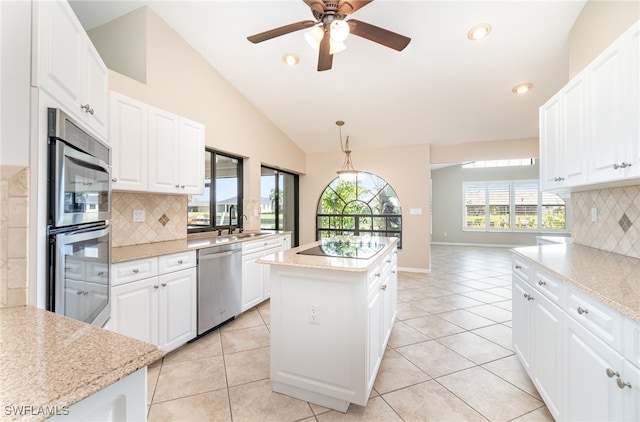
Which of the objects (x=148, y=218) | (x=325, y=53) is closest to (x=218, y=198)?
(x=148, y=218)

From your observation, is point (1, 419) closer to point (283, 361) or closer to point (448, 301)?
point (283, 361)

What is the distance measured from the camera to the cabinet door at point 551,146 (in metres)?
2.15

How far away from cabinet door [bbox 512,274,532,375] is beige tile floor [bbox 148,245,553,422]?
0.64 feet

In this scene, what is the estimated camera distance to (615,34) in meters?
2.05

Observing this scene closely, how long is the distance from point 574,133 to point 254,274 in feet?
10.5

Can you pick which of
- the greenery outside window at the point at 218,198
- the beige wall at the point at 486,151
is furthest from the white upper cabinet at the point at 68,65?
the beige wall at the point at 486,151

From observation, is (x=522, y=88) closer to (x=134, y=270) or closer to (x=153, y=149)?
(x=153, y=149)

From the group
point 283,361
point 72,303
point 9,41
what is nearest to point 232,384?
point 283,361

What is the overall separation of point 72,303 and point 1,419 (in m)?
0.97

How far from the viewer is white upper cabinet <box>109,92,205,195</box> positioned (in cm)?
218

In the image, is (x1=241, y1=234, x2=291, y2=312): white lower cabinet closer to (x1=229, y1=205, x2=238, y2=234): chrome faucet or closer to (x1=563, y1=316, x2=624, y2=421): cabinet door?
(x1=229, y1=205, x2=238, y2=234): chrome faucet

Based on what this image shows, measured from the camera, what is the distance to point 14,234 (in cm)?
101

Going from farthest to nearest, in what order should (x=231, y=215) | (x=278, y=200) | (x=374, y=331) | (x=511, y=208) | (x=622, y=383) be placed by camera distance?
(x=511, y=208) < (x=278, y=200) < (x=231, y=215) < (x=374, y=331) < (x=622, y=383)

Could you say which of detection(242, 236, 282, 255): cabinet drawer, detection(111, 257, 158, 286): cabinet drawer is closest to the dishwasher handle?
detection(242, 236, 282, 255): cabinet drawer
